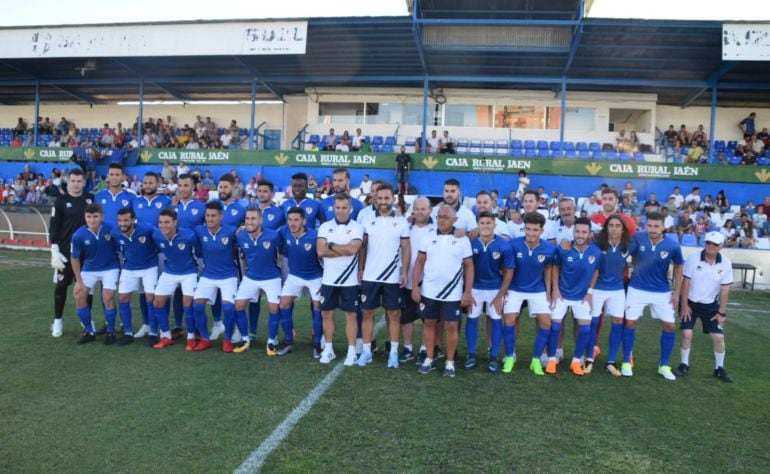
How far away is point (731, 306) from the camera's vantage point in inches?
425

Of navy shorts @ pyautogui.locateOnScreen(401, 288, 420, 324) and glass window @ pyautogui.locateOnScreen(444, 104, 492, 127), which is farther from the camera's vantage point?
glass window @ pyautogui.locateOnScreen(444, 104, 492, 127)

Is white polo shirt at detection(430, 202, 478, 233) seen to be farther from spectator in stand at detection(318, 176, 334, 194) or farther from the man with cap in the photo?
spectator in stand at detection(318, 176, 334, 194)

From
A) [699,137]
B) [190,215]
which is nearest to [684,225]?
→ [699,137]

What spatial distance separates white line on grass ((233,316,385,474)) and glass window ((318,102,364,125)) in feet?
66.1

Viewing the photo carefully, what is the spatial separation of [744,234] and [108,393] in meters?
16.4

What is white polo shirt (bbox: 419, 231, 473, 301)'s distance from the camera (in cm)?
545

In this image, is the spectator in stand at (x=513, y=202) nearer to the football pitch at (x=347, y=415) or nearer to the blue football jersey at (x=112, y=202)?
the football pitch at (x=347, y=415)

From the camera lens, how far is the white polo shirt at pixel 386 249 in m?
5.68

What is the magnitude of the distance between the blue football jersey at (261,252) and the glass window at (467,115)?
1858 centimetres

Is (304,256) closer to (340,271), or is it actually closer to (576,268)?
(340,271)

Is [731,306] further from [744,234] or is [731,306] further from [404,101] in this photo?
[404,101]

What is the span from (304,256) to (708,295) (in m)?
4.47

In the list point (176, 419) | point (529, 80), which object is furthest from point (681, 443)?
point (529, 80)

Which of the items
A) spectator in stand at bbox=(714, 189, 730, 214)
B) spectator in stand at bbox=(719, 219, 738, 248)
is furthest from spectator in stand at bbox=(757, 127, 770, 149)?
spectator in stand at bbox=(719, 219, 738, 248)
